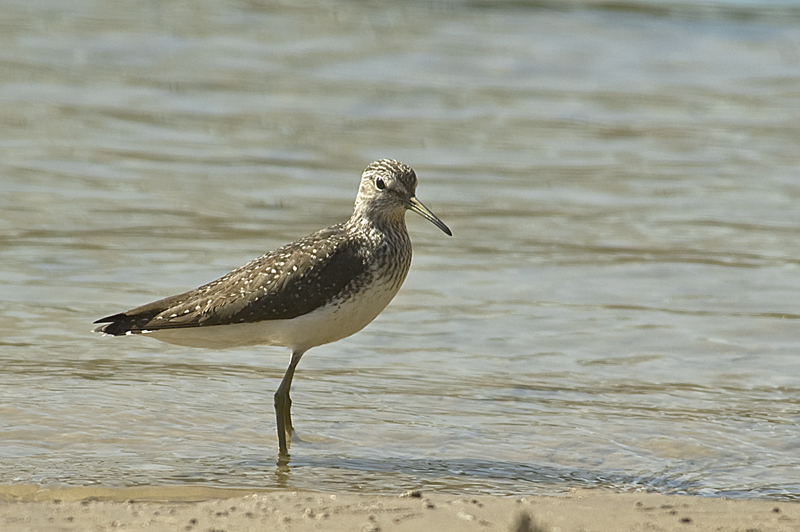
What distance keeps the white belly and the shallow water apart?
52 centimetres

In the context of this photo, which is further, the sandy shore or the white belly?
the white belly

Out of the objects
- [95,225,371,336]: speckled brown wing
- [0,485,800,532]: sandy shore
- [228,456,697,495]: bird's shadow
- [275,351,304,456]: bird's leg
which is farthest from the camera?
[275,351,304,456]: bird's leg

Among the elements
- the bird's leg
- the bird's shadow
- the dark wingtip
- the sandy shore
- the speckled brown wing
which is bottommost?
the bird's shadow

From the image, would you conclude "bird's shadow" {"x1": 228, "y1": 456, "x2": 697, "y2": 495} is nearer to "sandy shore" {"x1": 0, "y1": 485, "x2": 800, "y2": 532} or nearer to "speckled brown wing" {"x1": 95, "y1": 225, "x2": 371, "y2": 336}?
"sandy shore" {"x1": 0, "y1": 485, "x2": 800, "y2": 532}

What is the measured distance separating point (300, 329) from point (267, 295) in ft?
0.82

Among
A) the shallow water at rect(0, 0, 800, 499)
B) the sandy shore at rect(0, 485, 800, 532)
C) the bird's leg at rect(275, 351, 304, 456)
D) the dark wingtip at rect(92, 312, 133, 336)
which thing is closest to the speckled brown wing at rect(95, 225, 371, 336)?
the dark wingtip at rect(92, 312, 133, 336)

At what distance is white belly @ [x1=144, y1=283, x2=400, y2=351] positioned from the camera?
682cm

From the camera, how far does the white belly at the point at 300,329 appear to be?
6.82 metres

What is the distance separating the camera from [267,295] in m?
6.82

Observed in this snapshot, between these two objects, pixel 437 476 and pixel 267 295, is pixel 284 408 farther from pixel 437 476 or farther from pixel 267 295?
pixel 437 476

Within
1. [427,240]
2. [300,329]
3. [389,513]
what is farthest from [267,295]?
[427,240]

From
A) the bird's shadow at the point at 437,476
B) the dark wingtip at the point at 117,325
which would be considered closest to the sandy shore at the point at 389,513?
the bird's shadow at the point at 437,476

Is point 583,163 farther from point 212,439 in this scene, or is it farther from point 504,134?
point 212,439

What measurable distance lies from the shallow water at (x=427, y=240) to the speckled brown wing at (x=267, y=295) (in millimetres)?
624
